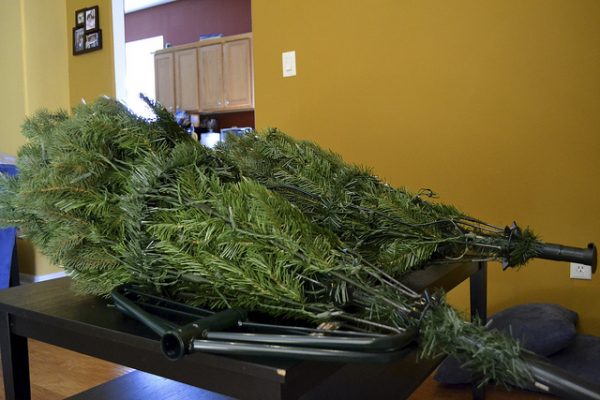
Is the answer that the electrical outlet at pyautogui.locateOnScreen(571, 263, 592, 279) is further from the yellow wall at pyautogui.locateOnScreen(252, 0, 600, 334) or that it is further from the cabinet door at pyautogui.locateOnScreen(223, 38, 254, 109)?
the cabinet door at pyautogui.locateOnScreen(223, 38, 254, 109)

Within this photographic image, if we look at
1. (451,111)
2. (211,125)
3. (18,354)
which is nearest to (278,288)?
(18,354)

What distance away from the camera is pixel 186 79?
5.82 m

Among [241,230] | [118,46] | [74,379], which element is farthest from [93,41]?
[241,230]

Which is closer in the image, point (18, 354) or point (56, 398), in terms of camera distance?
point (18, 354)

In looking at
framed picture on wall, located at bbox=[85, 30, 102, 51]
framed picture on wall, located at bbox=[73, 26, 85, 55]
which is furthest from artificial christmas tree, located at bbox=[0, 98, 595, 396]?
framed picture on wall, located at bbox=[73, 26, 85, 55]

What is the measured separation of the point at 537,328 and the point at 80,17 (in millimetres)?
3059

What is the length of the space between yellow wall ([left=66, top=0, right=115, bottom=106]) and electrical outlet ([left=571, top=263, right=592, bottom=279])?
254cm

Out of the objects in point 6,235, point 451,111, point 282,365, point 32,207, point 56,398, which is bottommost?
point 56,398

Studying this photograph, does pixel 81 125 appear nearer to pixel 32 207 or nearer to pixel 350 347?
pixel 32 207

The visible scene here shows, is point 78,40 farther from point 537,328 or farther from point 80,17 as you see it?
point 537,328

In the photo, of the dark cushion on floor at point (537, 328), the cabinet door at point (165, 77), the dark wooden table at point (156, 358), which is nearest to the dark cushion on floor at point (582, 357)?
the dark cushion on floor at point (537, 328)

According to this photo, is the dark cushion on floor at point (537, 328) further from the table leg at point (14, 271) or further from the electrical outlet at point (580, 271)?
the table leg at point (14, 271)

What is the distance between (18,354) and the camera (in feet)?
2.23

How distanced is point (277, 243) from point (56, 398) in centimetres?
142
